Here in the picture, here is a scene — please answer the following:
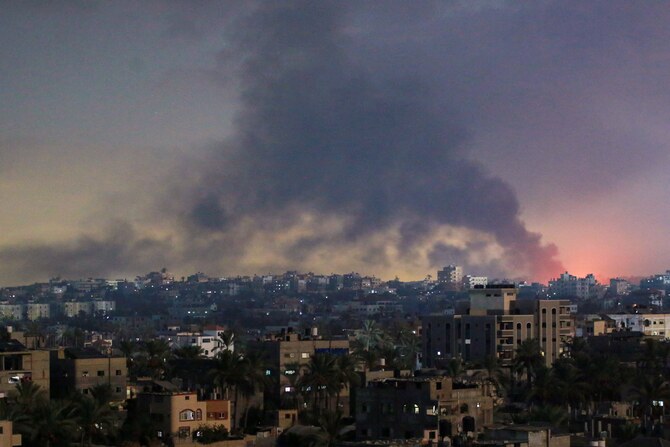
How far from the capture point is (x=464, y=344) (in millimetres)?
103125

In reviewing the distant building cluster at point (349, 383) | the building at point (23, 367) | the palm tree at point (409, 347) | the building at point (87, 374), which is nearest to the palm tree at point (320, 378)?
the distant building cluster at point (349, 383)

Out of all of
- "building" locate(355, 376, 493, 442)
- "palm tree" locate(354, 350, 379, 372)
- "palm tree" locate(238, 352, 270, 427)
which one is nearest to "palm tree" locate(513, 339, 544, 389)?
"palm tree" locate(354, 350, 379, 372)

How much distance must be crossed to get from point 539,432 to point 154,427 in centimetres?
1892

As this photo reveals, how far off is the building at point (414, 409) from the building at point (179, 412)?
5.82 m

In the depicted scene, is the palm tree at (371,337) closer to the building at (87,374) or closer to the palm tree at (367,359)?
the palm tree at (367,359)

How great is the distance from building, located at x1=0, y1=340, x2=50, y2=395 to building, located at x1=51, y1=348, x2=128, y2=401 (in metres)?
1.92

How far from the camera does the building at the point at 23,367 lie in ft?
223

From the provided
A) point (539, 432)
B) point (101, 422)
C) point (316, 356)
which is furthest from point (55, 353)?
point (539, 432)

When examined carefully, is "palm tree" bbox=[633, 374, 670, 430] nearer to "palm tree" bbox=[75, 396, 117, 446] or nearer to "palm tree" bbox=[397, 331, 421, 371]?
"palm tree" bbox=[75, 396, 117, 446]

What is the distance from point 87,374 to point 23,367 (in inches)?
172

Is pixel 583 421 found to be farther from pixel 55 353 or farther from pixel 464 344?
pixel 464 344

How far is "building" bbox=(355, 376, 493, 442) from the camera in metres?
58.4

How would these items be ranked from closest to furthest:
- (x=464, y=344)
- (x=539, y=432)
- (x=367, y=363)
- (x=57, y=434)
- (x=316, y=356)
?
(x=539, y=432) < (x=57, y=434) < (x=316, y=356) < (x=367, y=363) < (x=464, y=344)

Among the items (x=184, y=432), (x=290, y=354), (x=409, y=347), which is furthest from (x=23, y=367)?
(x=409, y=347)
